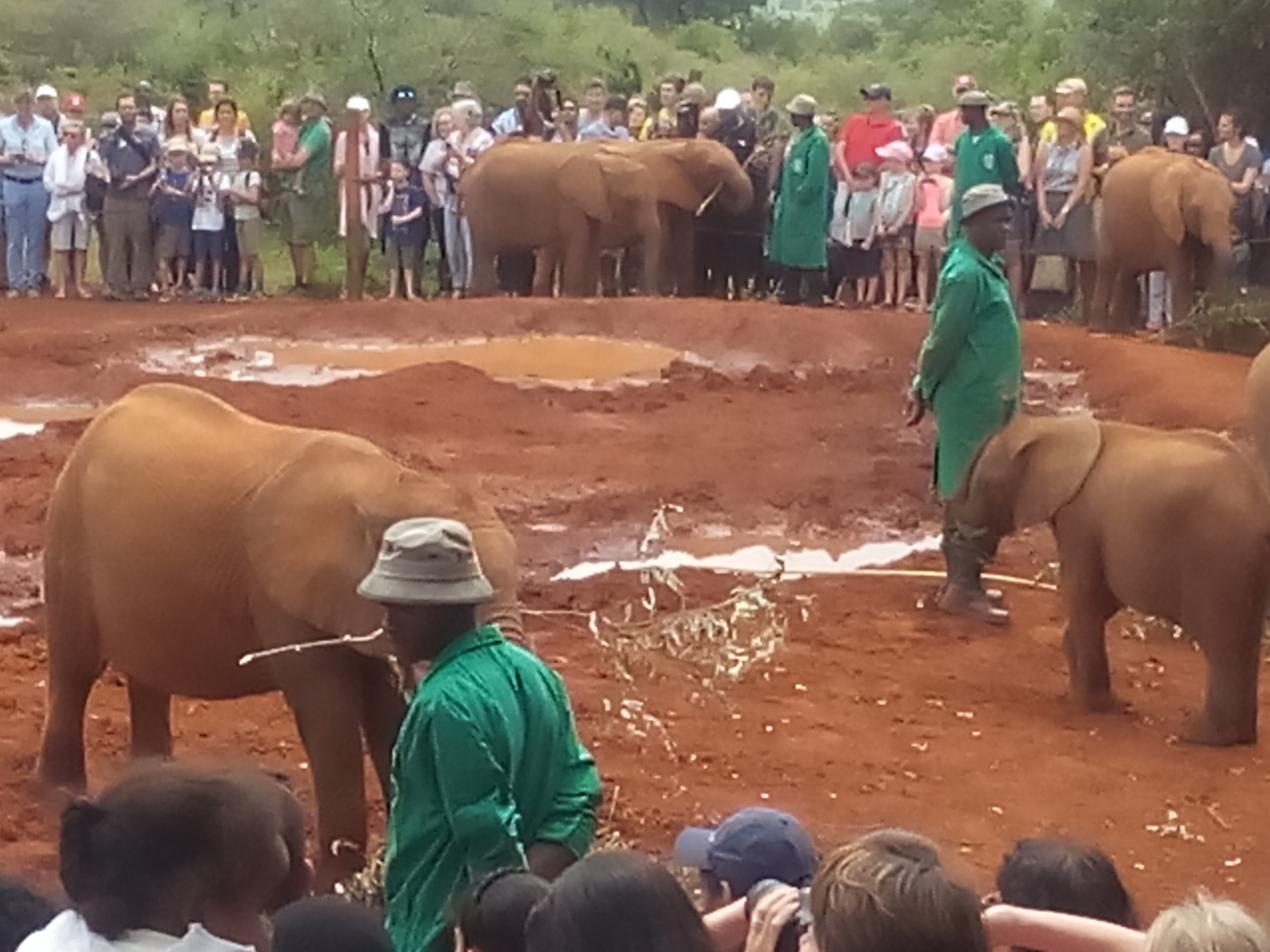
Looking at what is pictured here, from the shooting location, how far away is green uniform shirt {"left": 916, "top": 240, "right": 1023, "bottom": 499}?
10.2 m

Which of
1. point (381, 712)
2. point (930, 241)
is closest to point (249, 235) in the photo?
point (930, 241)

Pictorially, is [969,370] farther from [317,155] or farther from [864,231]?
[317,155]

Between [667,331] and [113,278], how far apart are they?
A: 276 inches

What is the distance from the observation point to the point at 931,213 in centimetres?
2128

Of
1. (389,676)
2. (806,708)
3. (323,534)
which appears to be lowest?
(806,708)

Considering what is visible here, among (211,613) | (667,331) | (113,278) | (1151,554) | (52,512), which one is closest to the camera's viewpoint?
(211,613)

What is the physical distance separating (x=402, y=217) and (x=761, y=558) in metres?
12.7

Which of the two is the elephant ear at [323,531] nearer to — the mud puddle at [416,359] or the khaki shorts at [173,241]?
the mud puddle at [416,359]

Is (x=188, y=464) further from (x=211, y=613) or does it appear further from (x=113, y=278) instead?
(x=113, y=278)

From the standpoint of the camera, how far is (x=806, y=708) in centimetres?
900

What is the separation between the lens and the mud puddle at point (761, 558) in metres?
11.5

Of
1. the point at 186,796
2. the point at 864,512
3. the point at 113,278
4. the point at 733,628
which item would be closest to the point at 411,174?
the point at 113,278

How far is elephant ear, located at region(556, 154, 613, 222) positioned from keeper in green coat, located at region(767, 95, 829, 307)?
1.94 m

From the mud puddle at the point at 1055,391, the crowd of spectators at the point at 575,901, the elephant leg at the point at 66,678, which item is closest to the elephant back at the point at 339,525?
the elephant leg at the point at 66,678
